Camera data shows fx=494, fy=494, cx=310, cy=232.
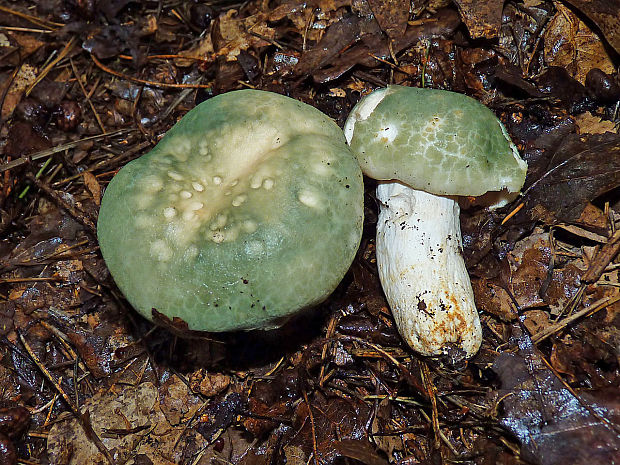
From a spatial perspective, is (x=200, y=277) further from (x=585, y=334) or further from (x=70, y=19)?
(x=70, y=19)

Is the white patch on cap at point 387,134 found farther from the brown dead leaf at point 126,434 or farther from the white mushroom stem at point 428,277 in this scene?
the brown dead leaf at point 126,434

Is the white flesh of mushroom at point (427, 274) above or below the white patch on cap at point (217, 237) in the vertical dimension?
below

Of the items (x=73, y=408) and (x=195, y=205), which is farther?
(x=73, y=408)

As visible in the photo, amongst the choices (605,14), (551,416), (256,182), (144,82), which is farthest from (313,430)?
(605,14)

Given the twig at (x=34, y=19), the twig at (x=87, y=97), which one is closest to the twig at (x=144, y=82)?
the twig at (x=87, y=97)

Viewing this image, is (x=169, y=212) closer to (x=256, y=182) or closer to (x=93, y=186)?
(x=256, y=182)

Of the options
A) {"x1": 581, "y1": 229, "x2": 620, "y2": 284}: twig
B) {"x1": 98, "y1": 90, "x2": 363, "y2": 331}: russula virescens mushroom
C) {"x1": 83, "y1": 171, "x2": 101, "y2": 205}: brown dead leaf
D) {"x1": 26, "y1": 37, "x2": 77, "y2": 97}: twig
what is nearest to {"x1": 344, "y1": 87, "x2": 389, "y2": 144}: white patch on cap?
{"x1": 98, "y1": 90, "x2": 363, "y2": 331}: russula virescens mushroom

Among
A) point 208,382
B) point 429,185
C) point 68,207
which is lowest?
point 208,382
